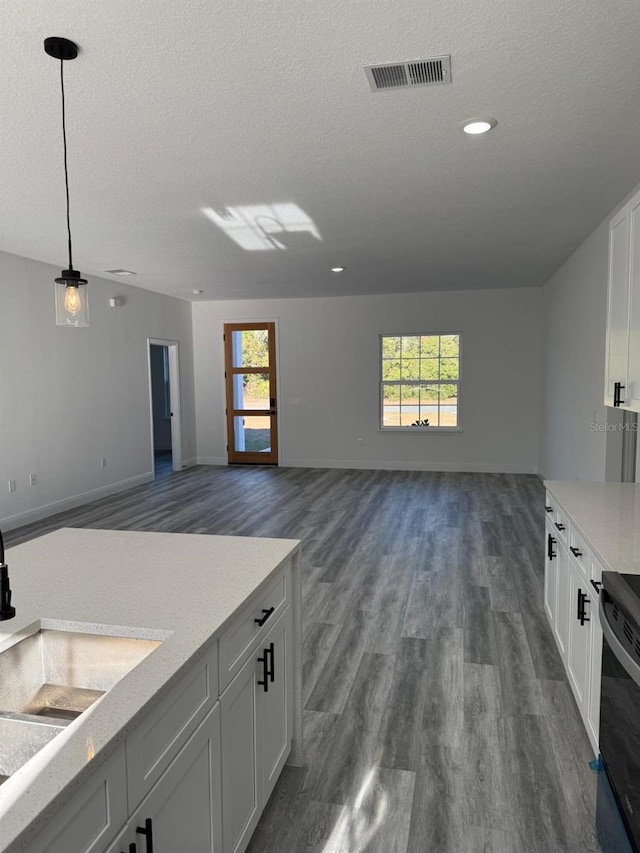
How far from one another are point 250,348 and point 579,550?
754 cm

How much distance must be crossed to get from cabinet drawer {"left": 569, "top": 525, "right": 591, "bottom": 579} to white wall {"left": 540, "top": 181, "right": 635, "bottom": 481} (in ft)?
7.28

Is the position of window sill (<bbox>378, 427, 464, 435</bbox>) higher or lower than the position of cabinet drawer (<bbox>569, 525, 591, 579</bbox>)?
lower

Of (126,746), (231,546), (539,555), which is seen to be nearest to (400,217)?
(539,555)

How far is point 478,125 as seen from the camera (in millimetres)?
2805

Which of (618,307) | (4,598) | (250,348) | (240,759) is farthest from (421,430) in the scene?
(4,598)

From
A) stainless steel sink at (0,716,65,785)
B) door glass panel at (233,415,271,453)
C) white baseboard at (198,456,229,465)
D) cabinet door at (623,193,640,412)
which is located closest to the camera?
stainless steel sink at (0,716,65,785)

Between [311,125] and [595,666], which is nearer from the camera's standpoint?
[595,666]

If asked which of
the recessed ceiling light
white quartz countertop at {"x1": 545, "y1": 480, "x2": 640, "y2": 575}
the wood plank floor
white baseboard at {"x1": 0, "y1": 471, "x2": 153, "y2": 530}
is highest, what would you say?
the recessed ceiling light

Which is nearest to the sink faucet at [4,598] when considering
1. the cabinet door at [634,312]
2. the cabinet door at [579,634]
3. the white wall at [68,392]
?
the cabinet door at [579,634]

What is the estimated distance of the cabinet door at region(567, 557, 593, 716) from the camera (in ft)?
7.27

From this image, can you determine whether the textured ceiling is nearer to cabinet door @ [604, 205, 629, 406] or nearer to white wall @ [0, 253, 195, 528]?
cabinet door @ [604, 205, 629, 406]

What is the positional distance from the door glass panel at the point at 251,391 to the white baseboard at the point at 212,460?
0.91 meters

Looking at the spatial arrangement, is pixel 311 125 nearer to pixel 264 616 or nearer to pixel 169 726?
pixel 264 616

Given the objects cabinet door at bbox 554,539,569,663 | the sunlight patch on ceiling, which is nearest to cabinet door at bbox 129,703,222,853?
cabinet door at bbox 554,539,569,663
